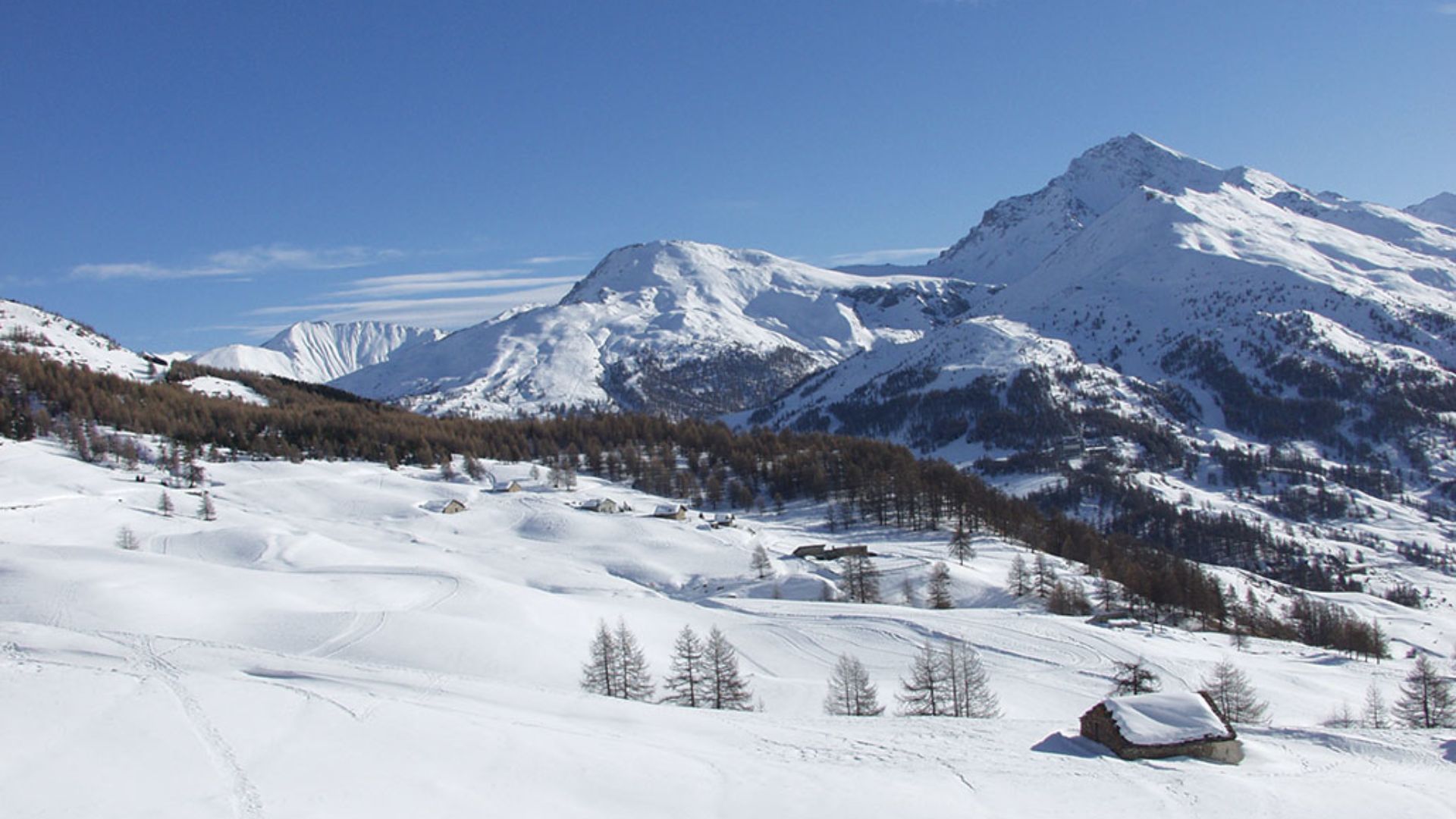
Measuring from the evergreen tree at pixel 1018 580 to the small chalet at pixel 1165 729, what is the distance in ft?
147

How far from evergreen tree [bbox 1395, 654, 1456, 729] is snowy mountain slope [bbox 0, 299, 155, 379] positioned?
201248 mm

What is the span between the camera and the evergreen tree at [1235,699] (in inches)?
1688

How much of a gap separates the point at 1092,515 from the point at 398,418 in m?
147

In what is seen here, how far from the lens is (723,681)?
46.0m

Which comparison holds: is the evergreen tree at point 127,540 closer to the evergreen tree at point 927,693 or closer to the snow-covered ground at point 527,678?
the snow-covered ground at point 527,678

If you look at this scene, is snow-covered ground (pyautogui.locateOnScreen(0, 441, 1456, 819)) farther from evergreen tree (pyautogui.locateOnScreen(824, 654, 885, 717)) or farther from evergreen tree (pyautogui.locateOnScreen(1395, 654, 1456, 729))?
evergreen tree (pyautogui.locateOnScreen(1395, 654, 1456, 729))

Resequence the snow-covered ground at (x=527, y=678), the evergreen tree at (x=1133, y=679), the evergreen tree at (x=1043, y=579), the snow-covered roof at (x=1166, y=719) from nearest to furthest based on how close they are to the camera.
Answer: the snow-covered ground at (x=527, y=678)
the snow-covered roof at (x=1166, y=719)
the evergreen tree at (x=1133, y=679)
the evergreen tree at (x=1043, y=579)

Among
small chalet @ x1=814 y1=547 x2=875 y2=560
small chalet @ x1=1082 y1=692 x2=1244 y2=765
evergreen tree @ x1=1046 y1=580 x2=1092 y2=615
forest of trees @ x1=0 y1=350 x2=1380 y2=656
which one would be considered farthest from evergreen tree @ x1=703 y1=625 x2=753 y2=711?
forest of trees @ x1=0 y1=350 x2=1380 y2=656

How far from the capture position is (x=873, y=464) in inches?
4966

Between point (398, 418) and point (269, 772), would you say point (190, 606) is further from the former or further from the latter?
point (398, 418)

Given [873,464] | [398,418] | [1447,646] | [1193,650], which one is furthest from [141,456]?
[1447,646]

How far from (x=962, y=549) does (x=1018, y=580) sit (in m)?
11.1

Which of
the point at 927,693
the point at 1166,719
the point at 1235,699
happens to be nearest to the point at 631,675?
the point at 927,693

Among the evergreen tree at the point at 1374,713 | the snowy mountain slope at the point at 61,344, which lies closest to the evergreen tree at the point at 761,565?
the evergreen tree at the point at 1374,713
